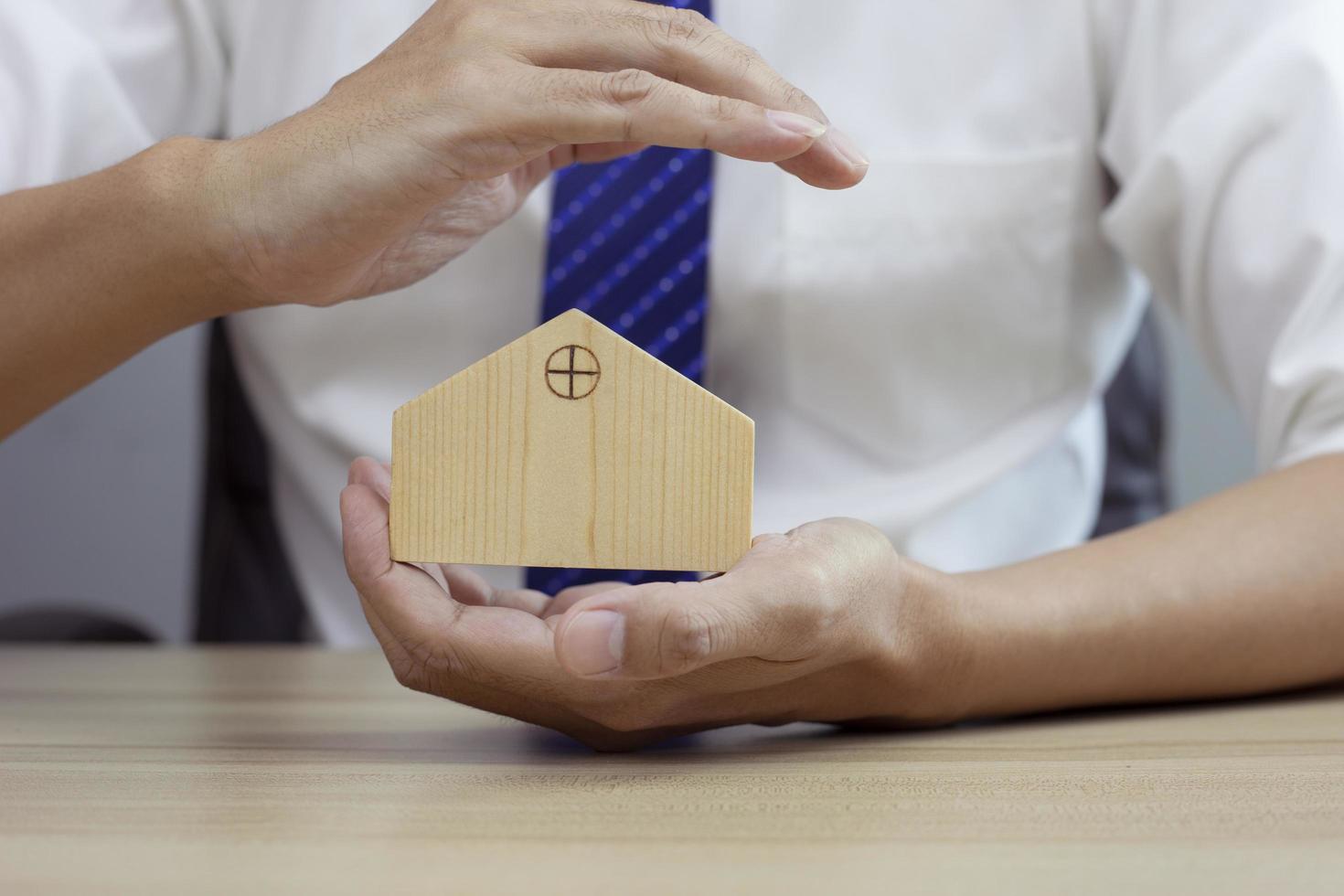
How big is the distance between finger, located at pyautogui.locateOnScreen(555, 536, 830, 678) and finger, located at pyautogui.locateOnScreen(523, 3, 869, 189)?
213mm

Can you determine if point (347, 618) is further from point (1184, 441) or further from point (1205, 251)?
point (1184, 441)

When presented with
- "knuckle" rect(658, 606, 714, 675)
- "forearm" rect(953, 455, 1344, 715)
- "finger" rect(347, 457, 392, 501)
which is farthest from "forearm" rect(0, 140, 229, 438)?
"forearm" rect(953, 455, 1344, 715)

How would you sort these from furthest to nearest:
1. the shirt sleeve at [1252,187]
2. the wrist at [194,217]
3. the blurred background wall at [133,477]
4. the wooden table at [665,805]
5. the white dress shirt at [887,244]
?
1. the blurred background wall at [133,477]
2. the white dress shirt at [887,244]
3. the shirt sleeve at [1252,187]
4. the wrist at [194,217]
5. the wooden table at [665,805]

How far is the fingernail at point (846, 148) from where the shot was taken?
0.58 m

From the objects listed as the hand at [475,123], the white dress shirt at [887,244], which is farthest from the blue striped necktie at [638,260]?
the hand at [475,123]

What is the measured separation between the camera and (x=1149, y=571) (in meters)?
0.71

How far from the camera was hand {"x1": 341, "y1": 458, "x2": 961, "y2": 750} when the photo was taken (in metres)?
0.46

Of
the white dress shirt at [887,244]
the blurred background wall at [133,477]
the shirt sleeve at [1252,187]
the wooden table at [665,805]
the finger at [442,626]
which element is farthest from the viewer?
the blurred background wall at [133,477]

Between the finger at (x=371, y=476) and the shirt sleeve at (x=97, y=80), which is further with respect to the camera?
the shirt sleeve at (x=97, y=80)

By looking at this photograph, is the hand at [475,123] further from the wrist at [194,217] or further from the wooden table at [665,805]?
the wooden table at [665,805]

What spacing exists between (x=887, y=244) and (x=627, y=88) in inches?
19.0

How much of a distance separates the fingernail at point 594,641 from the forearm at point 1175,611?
231 mm

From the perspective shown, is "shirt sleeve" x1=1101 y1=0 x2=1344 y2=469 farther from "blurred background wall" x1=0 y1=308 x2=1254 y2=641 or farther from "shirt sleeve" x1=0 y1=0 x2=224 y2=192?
"blurred background wall" x1=0 y1=308 x2=1254 y2=641

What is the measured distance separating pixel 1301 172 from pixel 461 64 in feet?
2.07
